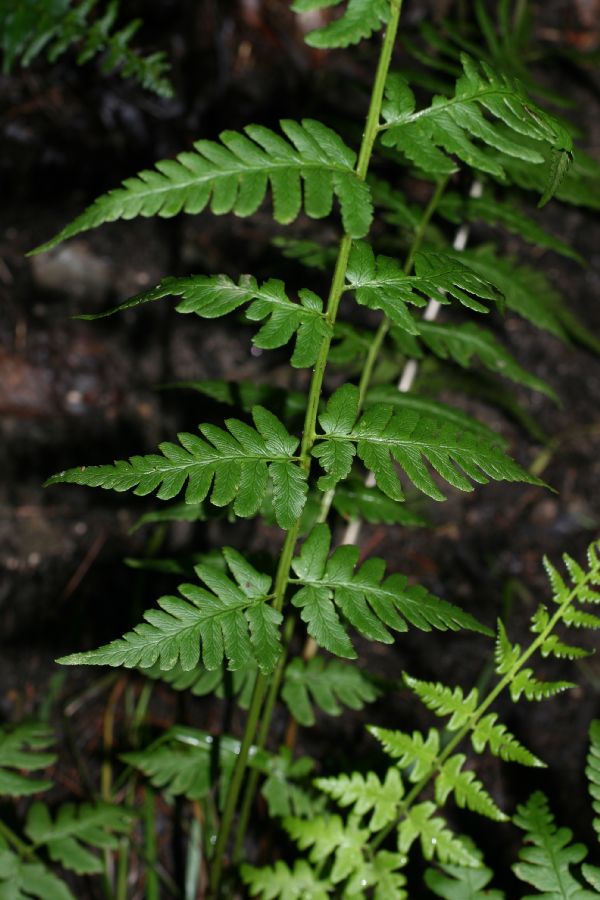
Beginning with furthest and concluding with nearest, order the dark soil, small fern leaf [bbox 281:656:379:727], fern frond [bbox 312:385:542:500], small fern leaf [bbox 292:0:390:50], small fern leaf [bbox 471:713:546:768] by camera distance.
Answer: the dark soil, small fern leaf [bbox 281:656:379:727], small fern leaf [bbox 471:713:546:768], fern frond [bbox 312:385:542:500], small fern leaf [bbox 292:0:390:50]

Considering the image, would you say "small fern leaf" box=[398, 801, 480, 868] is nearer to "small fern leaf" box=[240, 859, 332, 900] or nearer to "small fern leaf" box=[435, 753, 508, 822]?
"small fern leaf" box=[435, 753, 508, 822]

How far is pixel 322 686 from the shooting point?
240 centimetres

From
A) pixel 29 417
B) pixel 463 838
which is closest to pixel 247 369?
pixel 29 417

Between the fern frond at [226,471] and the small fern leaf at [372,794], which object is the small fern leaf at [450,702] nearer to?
the small fern leaf at [372,794]

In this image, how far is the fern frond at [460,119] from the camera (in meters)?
1.56

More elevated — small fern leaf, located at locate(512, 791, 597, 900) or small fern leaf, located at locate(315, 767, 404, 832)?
small fern leaf, located at locate(512, 791, 597, 900)

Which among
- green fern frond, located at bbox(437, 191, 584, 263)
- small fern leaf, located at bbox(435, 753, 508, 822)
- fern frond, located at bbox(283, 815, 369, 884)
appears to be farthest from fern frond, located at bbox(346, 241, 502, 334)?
fern frond, located at bbox(283, 815, 369, 884)

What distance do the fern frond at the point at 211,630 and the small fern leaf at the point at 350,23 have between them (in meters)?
1.07

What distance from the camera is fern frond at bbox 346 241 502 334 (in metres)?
1.58

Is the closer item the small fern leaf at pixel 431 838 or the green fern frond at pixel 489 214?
the small fern leaf at pixel 431 838

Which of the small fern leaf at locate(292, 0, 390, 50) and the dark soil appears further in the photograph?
the dark soil

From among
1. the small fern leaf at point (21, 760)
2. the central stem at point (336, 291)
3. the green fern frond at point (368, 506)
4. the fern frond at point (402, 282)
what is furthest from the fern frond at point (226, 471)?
the small fern leaf at point (21, 760)

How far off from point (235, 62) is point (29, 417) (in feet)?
8.55

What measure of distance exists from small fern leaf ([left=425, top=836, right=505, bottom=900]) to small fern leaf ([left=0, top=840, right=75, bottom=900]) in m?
1.00
